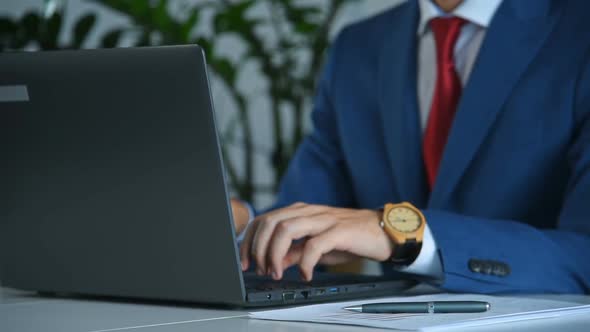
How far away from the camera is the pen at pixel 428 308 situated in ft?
2.90

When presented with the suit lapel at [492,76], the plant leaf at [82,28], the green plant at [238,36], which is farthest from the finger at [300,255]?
the plant leaf at [82,28]

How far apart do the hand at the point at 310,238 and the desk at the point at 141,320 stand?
0.42 feet

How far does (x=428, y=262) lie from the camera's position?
1141mm

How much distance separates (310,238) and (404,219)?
0.14 metres

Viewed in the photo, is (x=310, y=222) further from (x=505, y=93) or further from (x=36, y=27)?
(x=36, y=27)

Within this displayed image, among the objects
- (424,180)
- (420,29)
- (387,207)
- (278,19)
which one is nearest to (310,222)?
(387,207)

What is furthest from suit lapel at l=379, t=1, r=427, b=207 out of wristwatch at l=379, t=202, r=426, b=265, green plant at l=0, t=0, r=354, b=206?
green plant at l=0, t=0, r=354, b=206

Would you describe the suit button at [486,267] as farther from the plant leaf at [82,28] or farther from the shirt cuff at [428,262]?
the plant leaf at [82,28]

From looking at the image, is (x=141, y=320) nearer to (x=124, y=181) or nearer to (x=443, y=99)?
(x=124, y=181)

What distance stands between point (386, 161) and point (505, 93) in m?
0.35

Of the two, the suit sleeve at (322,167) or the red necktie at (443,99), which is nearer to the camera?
the red necktie at (443,99)

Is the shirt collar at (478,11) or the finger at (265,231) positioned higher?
the shirt collar at (478,11)

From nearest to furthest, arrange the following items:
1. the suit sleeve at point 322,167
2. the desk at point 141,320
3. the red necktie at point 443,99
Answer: the desk at point 141,320 < the red necktie at point 443,99 < the suit sleeve at point 322,167

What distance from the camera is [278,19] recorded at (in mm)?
3693
